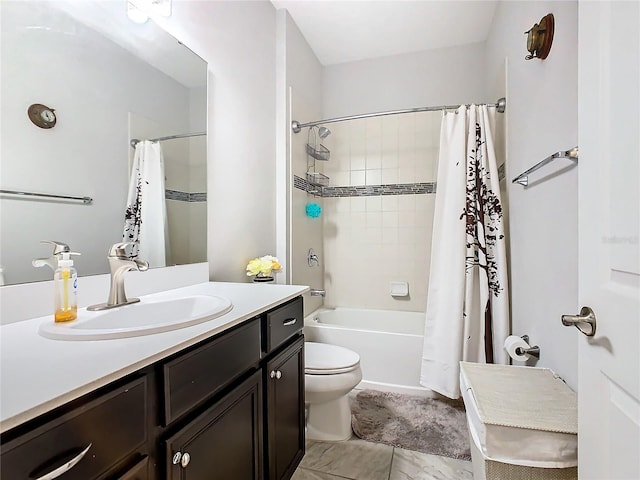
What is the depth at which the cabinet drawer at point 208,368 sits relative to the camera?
2.43 feet

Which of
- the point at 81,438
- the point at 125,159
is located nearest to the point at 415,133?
the point at 125,159

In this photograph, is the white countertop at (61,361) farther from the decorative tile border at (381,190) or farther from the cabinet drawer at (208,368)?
the decorative tile border at (381,190)

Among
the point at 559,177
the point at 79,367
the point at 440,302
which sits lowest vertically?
the point at 440,302

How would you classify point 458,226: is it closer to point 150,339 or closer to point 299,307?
point 299,307

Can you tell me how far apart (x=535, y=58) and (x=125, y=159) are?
1.82m

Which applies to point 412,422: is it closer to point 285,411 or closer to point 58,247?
point 285,411

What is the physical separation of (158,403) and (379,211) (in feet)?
8.36

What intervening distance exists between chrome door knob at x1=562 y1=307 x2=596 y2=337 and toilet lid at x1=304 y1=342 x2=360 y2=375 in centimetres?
112

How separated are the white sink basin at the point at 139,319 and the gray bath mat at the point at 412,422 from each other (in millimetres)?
1224

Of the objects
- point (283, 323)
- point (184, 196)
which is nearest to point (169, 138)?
point (184, 196)

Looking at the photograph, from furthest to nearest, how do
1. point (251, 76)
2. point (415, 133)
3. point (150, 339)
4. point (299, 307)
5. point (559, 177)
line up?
point (415, 133) → point (251, 76) → point (299, 307) → point (559, 177) → point (150, 339)

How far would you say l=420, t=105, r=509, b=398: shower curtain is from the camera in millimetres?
1987

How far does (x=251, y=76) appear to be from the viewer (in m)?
2.07

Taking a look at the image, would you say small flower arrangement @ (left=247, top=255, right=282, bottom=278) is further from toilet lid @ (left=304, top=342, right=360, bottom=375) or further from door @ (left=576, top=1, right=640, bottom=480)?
door @ (left=576, top=1, right=640, bottom=480)
